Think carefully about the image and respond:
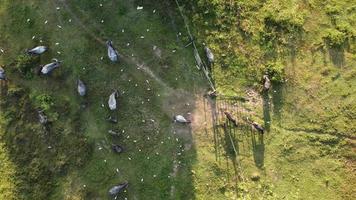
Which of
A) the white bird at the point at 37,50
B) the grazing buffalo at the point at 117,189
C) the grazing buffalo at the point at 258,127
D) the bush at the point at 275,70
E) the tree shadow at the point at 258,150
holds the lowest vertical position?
the grazing buffalo at the point at 117,189

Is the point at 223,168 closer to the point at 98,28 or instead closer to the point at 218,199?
the point at 218,199

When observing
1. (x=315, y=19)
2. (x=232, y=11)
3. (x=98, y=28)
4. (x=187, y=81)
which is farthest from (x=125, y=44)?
(x=315, y=19)

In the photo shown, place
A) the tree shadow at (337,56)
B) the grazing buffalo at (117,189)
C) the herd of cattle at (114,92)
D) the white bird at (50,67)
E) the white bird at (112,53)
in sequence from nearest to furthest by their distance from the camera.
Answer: the grazing buffalo at (117,189) < the herd of cattle at (114,92) < the white bird at (112,53) < the white bird at (50,67) < the tree shadow at (337,56)

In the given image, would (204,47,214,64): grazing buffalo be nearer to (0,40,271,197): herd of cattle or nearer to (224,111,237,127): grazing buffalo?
(0,40,271,197): herd of cattle

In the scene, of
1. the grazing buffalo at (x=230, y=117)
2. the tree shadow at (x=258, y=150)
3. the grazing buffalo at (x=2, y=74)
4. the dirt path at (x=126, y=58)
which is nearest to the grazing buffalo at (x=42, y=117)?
the grazing buffalo at (x=2, y=74)

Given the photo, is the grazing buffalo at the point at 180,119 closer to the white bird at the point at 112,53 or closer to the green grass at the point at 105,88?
the green grass at the point at 105,88

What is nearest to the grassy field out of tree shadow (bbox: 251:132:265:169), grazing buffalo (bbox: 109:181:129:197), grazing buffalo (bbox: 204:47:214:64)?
tree shadow (bbox: 251:132:265:169)

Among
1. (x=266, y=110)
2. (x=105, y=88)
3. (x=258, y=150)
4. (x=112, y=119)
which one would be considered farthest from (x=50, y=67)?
(x=258, y=150)
